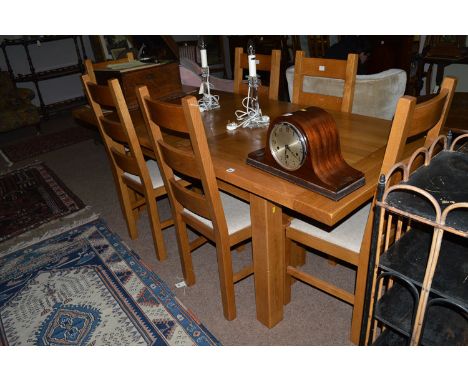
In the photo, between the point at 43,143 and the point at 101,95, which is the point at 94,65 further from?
the point at 43,143

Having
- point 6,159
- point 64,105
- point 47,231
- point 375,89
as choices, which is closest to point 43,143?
point 6,159

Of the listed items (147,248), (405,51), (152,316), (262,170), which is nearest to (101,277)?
(147,248)

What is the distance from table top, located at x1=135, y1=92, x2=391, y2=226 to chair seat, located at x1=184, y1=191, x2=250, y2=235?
0.27 meters

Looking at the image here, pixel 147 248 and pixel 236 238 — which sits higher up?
pixel 236 238

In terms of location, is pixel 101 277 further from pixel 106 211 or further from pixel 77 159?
pixel 77 159

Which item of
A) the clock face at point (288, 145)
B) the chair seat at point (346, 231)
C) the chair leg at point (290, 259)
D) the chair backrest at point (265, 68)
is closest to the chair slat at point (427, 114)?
the clock face at point (288, 145)

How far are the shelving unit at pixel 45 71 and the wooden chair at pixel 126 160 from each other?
380 centimetres

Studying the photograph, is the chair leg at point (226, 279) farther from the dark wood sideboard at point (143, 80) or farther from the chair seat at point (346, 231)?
the dark wood sideboard at point (143, 80)

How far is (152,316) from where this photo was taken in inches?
72.9

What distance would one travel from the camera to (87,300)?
6.58 feet

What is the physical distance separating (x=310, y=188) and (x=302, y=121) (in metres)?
0.21

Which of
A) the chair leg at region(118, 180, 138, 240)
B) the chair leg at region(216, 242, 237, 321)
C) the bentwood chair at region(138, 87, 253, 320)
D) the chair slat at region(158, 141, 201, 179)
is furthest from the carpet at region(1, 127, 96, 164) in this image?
the chair leg at region(216, 242, 237, 321)

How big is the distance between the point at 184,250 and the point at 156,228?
12.2 inches

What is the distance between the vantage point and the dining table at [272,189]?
1.19 meters
